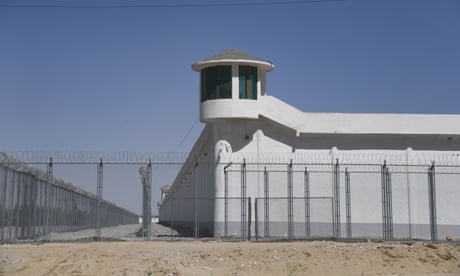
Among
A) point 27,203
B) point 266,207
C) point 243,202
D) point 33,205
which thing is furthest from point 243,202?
point 27,203

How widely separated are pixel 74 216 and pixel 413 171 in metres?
20.5

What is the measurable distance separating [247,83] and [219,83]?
1330 millimetres

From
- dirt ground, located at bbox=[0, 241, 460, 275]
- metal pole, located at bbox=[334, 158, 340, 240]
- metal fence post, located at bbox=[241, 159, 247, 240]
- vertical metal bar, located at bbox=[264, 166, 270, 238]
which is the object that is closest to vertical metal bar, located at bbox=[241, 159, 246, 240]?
metal fence post, located at bbox=[241, 159, 247, 240]

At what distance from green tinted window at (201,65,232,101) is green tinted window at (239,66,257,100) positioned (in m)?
0.58

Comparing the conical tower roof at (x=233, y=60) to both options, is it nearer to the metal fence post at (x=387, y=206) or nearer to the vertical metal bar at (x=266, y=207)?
the vertical metal bar at (x=266, y=207)

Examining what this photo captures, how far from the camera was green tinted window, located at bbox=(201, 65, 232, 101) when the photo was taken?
3073cm

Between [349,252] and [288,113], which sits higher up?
[288,113]

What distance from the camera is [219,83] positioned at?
101 ft

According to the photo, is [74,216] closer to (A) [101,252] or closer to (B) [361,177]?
(B) [361,177]

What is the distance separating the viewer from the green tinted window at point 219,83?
30734mm

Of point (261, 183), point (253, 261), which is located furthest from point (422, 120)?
point (253, 261)

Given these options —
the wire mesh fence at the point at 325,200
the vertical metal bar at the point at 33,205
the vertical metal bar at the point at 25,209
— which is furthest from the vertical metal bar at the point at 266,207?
the vertical metal bar at the point at 25,209

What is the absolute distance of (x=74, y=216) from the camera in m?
40.1

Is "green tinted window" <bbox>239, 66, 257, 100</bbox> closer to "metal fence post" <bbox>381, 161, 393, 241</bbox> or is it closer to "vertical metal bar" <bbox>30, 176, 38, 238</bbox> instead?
"metal fence post" <bbox>381, 161, 393, 241</bbox>
